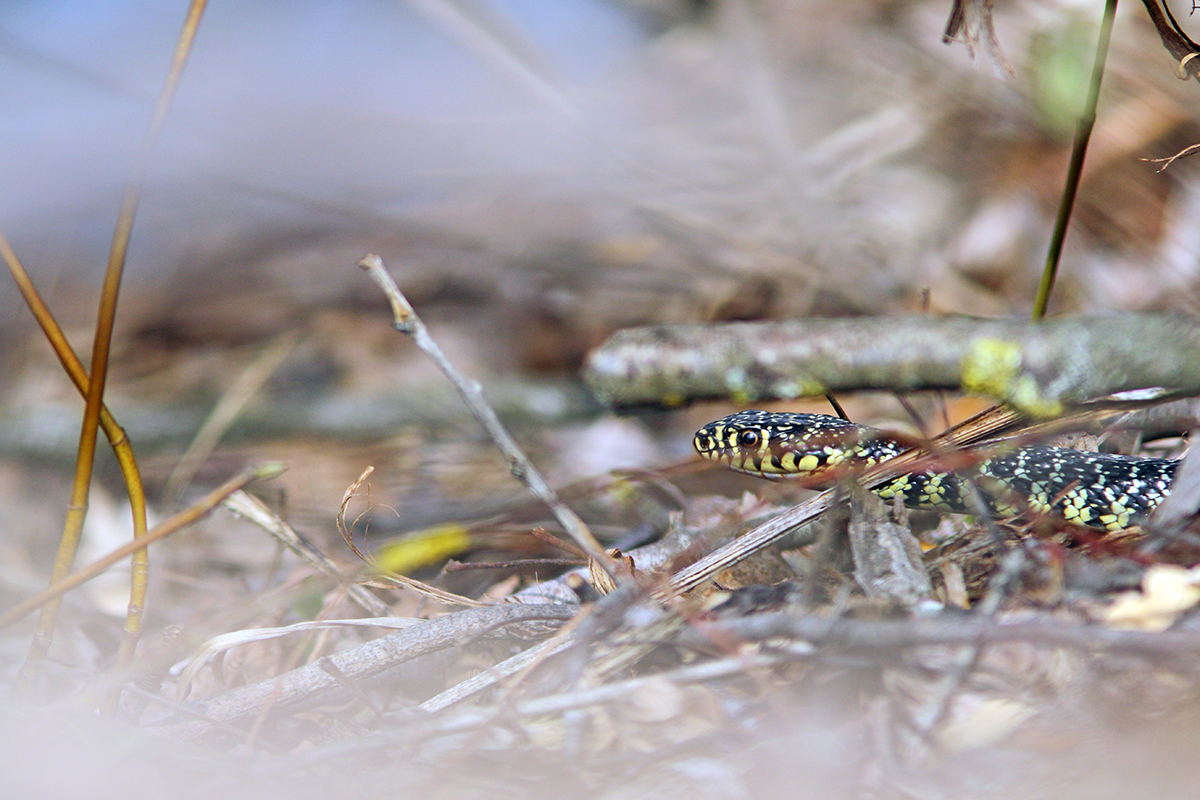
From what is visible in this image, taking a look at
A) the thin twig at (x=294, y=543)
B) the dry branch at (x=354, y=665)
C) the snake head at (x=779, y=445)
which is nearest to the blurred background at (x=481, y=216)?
the snake head at (x=779, y=445)

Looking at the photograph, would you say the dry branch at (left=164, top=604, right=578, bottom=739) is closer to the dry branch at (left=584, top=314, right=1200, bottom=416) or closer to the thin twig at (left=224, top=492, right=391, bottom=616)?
the thin twig at (left=224, top=492, right=391, bottom=616)

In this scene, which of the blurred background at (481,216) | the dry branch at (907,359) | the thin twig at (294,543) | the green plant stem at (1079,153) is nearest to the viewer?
the dry branch at (907,359)

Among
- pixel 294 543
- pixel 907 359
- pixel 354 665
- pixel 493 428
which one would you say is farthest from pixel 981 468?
pixel 294 543

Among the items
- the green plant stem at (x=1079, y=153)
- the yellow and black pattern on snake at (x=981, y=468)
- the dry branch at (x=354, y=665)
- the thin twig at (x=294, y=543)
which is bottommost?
the yellow and black pattern on snake at (x=981, y=468)

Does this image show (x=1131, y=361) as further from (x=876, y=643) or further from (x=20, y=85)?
(x=20, y=85)

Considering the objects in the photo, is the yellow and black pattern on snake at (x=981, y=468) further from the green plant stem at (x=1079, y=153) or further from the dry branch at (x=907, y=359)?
the green plant stem at (x=1079, y=153)

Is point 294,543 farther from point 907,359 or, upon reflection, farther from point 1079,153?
point 1079,153

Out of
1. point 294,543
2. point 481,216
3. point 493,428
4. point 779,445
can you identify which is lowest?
point 779,445
